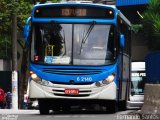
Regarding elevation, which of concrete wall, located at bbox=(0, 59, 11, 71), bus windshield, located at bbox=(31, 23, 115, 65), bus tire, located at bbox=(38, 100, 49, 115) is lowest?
concrete wall, located at bbox=(0, 59, 11, 71)

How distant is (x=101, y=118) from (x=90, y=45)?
98.6 inches

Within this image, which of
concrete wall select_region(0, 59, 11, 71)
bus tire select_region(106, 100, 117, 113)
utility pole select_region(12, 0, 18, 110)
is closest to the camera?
bus tire select_region(106, 100, 117, 113)

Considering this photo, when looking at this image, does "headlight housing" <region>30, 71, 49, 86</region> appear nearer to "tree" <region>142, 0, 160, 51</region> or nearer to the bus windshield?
the bus windshield

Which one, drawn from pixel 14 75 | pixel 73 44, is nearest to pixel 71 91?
pixel 73 44

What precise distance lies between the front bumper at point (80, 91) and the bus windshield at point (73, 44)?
2.31 ft

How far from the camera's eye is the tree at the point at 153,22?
42781 mm

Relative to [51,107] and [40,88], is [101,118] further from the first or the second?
[51,107]

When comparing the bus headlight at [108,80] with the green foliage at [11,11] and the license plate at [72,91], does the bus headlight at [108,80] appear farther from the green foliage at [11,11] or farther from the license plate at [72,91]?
the green foliage at [11,11]

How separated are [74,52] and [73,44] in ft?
0.83

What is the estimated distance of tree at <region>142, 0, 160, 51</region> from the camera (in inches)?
1684

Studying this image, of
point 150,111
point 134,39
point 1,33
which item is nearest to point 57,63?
point 150,111

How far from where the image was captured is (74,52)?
1875cm

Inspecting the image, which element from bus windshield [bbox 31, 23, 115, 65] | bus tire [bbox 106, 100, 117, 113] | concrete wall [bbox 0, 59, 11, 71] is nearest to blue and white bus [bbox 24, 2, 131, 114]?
bus windshield [bbox 31, 23, 115, 65]

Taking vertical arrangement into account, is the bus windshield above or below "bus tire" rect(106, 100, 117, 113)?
above
